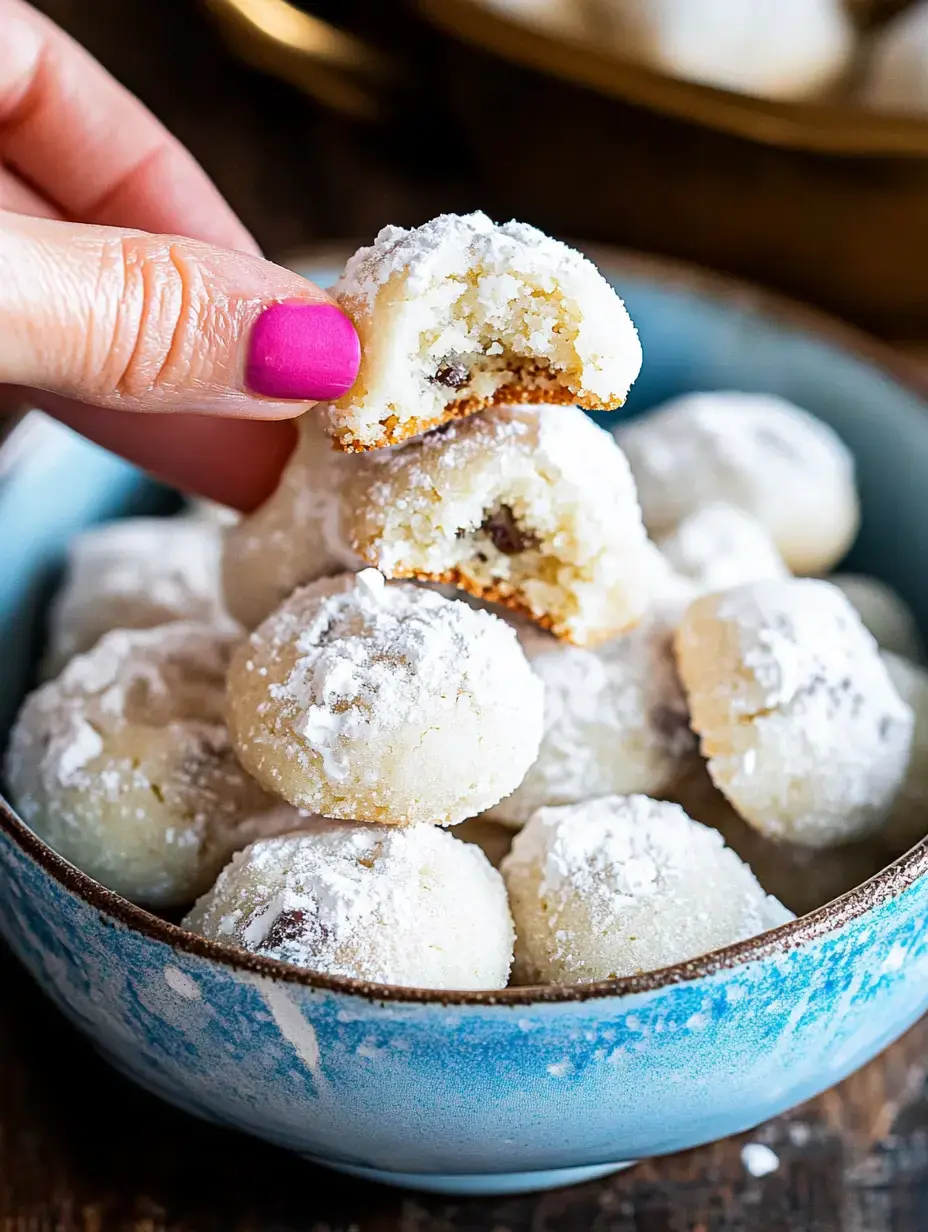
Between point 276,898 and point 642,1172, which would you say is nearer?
point 276,898

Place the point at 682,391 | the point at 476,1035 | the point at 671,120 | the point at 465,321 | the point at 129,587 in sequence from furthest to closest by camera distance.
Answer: the point at 671,120 < the point at 682,391 < the point at 129,587 < the point at 465,321 < the point at 476,1035

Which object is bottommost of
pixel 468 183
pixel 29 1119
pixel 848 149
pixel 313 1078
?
pixel 29 1119

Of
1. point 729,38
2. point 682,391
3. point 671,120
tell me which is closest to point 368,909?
point 682,391

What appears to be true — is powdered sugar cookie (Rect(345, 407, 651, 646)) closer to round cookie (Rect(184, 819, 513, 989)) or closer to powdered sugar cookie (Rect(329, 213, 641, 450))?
powdered sugar cookie (Rect(329, 213, 641, 450))

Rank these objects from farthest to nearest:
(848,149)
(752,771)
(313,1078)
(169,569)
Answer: (848,149) < (169,569) < (752,771) < (313,1078)

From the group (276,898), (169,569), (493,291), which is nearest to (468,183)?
(169,569)

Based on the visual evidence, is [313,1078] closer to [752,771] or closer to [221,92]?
[752,771]

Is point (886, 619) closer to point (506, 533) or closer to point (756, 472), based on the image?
point (756, 472)
